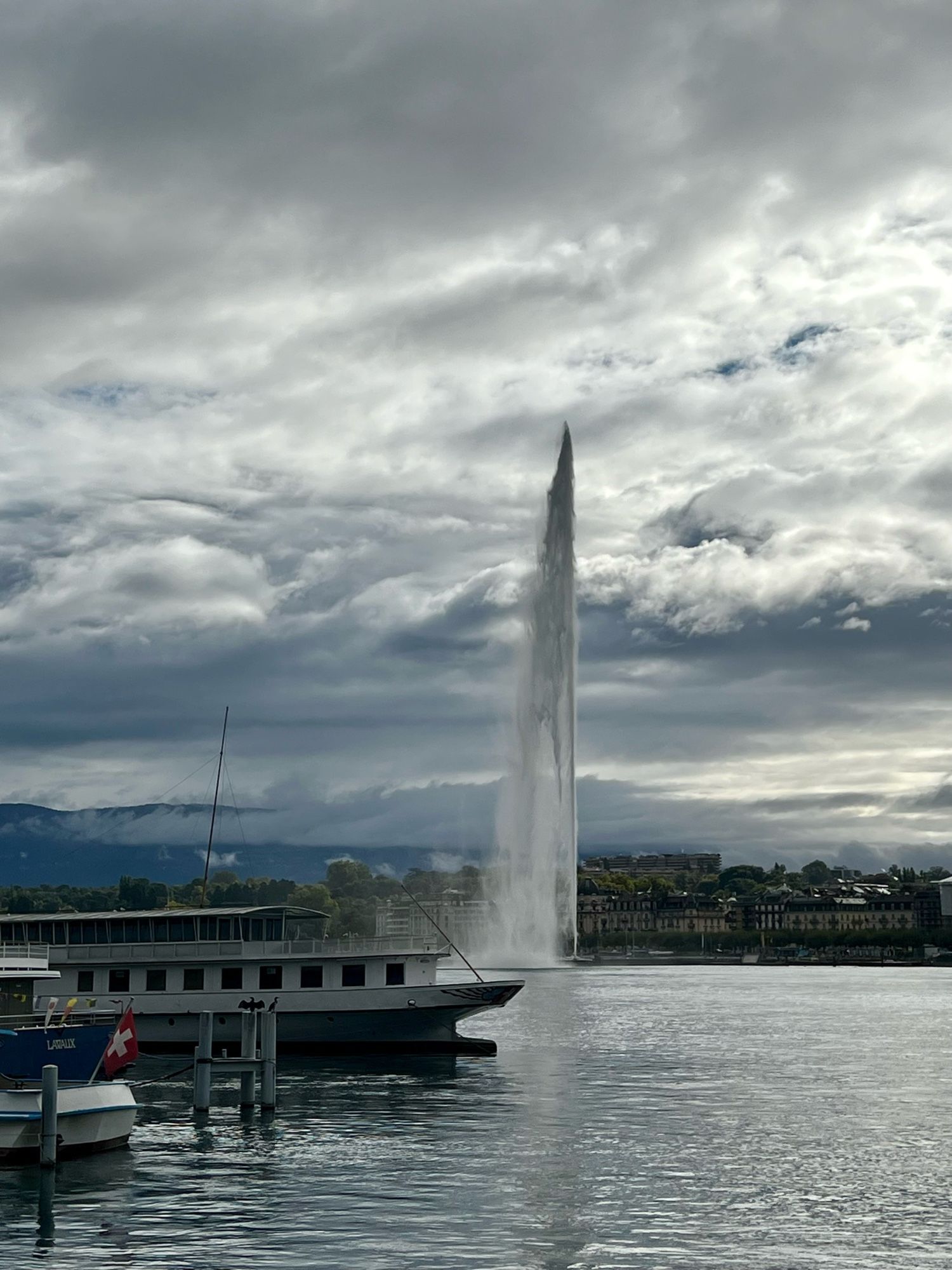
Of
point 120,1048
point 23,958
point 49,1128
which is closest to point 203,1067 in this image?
point 120,1048

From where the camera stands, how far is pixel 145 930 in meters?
66.6

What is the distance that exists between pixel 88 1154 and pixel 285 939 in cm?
2570

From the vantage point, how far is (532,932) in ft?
555

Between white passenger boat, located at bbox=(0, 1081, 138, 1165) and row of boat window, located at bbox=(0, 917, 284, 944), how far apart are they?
23.8 meters

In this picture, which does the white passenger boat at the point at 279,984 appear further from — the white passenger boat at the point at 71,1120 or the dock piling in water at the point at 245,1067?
the white passenger boat at the point at 71,1120

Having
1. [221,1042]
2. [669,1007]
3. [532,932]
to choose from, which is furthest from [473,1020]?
[532,932]

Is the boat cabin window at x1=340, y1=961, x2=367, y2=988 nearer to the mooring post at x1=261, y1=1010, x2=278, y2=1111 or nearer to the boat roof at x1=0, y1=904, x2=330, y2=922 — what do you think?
the boat roof at x1=0, y1=904, x2=330, y2=922

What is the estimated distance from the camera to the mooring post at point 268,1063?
47.8m

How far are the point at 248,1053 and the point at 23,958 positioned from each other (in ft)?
42.8

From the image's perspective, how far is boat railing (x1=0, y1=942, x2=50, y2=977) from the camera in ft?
155

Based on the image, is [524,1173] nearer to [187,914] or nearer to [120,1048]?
[120,1048]

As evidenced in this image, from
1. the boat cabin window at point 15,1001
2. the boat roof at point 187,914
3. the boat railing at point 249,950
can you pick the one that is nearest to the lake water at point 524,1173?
the boat railing at point 249,950

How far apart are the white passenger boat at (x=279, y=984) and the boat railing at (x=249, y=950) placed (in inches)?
1.5

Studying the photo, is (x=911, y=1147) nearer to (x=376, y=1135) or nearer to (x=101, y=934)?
(x=376, y=1135)
